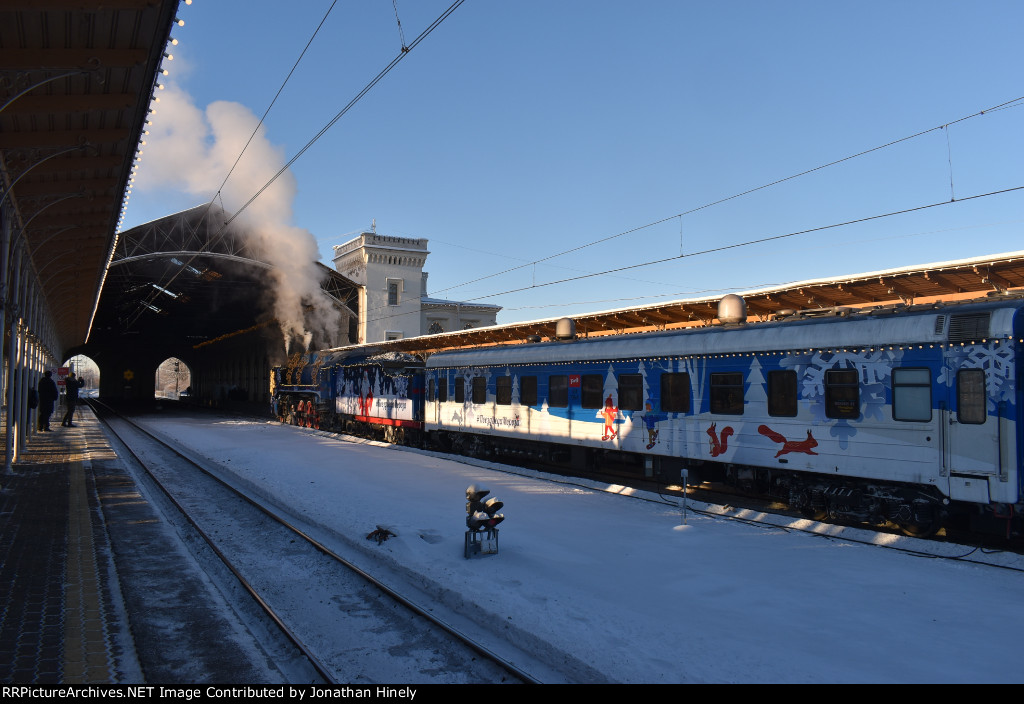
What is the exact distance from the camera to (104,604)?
661 centimetres

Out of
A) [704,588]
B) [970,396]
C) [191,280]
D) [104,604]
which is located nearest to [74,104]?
[104,604]

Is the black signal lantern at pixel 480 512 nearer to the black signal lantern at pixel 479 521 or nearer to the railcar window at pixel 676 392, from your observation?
the black signal lantern at pixel 479 521

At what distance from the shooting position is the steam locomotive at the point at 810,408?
8.42 meters

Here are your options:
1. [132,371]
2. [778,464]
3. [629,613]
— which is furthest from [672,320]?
[132,371]

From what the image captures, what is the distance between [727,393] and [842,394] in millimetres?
2097

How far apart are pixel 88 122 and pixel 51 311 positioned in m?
27.1

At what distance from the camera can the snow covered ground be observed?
5211 mm

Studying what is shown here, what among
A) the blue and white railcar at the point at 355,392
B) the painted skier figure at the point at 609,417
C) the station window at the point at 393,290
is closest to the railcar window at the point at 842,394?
the painted skier figure at the point at 609,417

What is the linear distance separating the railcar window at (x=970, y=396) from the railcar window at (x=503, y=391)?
10.7 meters

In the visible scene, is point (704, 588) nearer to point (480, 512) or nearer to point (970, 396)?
point (480, 512)

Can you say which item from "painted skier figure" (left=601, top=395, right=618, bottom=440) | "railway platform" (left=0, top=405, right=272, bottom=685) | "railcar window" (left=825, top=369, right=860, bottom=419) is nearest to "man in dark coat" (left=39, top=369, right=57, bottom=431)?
"railway platform" (left=0, top=405, right=272, bottom=685)

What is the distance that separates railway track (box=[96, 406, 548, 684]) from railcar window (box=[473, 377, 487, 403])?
8.00 meters

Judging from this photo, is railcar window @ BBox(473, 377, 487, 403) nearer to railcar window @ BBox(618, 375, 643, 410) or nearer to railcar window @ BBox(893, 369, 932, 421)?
railcar window @ BBox(618, 375, 643, 410)

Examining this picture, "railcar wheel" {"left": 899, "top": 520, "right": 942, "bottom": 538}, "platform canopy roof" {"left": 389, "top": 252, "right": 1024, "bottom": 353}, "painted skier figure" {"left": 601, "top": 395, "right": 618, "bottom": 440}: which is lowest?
"railcar wheel" {"left": 899, "top": 520, "right": 942, "bottom": 538}
